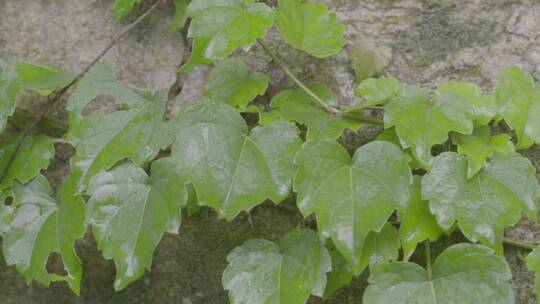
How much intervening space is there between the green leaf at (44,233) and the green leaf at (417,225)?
29.3 inches

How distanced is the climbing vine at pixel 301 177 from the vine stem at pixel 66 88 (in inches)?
2.5

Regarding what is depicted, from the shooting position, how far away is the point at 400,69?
5.47ft

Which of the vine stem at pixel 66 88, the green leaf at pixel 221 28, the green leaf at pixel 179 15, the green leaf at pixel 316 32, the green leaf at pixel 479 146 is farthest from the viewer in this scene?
the green leaf at pixel 179 15

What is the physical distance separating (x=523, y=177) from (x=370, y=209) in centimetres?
36

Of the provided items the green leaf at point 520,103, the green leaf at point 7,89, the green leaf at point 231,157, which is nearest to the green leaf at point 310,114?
the green leaf at point 231,157

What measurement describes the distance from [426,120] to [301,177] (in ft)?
1.02

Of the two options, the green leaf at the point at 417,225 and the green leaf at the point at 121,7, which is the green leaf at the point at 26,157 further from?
the green leaf at the point at 417,225

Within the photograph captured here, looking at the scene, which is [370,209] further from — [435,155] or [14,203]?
[14,203]

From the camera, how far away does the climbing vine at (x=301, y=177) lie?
1.28m

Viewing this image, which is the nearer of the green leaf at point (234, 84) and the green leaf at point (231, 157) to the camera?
the green leaf at point (231, 157)

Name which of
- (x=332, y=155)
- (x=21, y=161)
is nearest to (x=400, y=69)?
(x=332, y=155)

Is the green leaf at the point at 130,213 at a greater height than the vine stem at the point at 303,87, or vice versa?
the vine stem at the point at 303,87

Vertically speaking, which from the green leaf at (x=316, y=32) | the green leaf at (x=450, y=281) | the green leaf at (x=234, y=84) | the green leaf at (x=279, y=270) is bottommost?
the green leaf at (x=279, y=270)

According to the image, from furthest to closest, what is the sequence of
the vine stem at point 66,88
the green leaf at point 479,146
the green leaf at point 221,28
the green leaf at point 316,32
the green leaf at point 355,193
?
the vine stem at point 66,88
the green leaf at point 316,32
the green leaf at point 221,28
the green leaf at point 479,146
the green leaf at point 355,193
